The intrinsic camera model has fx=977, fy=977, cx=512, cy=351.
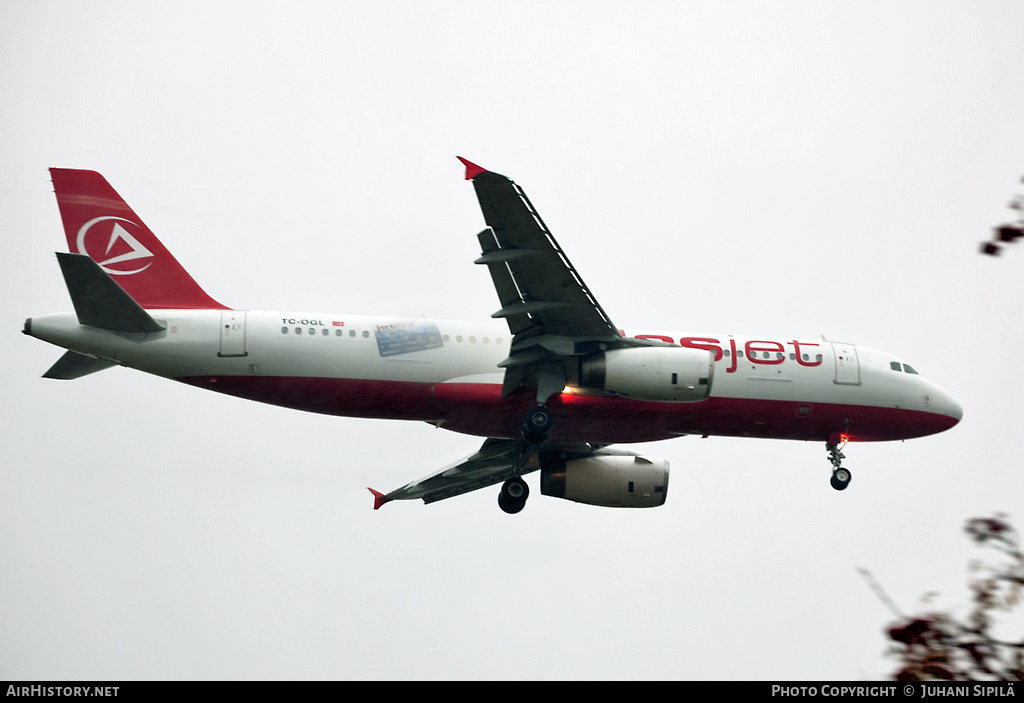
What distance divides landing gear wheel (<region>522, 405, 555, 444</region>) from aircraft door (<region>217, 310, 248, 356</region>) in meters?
6.94

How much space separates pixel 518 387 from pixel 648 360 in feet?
10.8

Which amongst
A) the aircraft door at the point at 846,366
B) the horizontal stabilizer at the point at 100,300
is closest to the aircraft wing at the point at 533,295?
the aircraft door at the point at 846,366

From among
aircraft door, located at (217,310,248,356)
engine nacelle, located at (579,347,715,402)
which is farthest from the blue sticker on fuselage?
engine nacelle, located at (579,347,715,402)

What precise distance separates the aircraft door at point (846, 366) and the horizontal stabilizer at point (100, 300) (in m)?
17.4

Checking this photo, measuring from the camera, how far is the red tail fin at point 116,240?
24.4 metres

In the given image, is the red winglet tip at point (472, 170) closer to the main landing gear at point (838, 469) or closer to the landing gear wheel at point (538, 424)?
the landing gear wheel at point (538, 424)

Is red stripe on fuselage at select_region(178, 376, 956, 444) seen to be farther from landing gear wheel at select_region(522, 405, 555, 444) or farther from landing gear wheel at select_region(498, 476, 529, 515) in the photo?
landing gear wheel at select_region(498, 476, 529, 515)

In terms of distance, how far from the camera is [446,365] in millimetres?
24031

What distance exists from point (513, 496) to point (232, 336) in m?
9.09

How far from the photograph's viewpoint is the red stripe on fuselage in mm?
23578

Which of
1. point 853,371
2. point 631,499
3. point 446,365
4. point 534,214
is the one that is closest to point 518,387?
point 446,365

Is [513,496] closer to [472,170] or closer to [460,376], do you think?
[460,376]

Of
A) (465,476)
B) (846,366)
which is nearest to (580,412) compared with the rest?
(465,476)

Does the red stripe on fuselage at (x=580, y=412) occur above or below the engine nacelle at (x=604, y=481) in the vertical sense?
above
